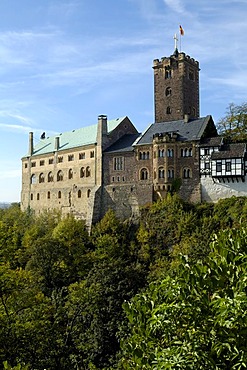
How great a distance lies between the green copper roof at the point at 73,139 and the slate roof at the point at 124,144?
1.94 m

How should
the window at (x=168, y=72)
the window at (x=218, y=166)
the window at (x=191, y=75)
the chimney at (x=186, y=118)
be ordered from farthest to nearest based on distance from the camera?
the window at (x=191, y=75) < the window at (x=168, y=72) < the chimney at (x=186, y=118) < the window at (x=218, y=166)

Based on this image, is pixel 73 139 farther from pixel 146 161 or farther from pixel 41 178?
pixel 146 161

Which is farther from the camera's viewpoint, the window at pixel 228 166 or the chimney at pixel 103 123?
the chimney at pixel 103 123

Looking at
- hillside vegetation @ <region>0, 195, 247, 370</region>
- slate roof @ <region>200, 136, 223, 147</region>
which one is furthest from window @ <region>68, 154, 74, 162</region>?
slate roof @ <region>200, 136, 223, 147</region>

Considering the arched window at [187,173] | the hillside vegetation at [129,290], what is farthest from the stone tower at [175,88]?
the hillside vegetation at [129,290]

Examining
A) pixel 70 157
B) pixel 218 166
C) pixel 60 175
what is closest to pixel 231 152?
pixel 218 166

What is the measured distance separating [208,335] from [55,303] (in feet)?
82.1

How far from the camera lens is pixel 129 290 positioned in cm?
4153

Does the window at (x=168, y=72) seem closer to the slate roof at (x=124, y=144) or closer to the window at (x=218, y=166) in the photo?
the slate roof at (x=124, y=144)

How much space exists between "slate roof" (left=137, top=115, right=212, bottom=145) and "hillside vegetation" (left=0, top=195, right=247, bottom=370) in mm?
7066

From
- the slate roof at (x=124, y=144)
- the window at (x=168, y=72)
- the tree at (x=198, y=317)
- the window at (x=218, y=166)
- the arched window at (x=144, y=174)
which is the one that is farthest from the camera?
the window at (x=168, y=72)

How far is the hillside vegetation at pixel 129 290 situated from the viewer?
446 inches

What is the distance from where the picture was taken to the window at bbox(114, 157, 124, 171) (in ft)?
180

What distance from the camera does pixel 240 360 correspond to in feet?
33.9
